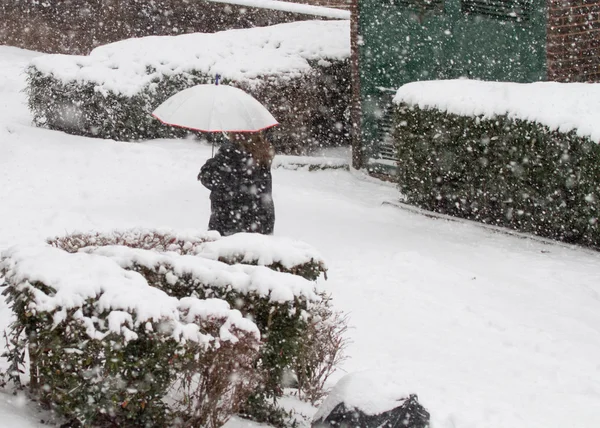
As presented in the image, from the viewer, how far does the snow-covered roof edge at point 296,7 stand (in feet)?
62.5

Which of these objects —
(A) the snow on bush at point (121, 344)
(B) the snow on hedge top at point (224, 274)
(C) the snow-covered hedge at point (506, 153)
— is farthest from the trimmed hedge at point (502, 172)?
(A) the snow on bush at point (121, 344)

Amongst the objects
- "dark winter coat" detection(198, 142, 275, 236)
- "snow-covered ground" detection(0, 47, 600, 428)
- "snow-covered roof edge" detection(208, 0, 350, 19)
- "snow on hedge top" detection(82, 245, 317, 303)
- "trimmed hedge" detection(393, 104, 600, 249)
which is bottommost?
"snow-covered ground" detection(0, 47, 600, 428)

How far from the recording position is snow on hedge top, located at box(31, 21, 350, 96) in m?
13.7

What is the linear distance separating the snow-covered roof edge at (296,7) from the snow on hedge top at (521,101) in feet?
24.7

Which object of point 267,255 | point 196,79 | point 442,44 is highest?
point 442,44

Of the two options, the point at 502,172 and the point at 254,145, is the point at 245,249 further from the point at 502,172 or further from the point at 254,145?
the point at 502,172

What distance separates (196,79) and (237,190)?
7.24 meters

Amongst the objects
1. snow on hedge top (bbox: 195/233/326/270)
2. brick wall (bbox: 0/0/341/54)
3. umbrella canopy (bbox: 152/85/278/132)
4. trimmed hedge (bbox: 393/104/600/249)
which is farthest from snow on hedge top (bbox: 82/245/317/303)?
brick wall (bbox: 0/0/341/54)

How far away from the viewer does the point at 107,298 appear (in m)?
4.42

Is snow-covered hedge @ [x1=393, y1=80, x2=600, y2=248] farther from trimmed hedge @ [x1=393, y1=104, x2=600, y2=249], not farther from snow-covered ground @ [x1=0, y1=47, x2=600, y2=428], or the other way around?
snow-covered ground @ [x1=0, y1=47, x2=600, y2=428]

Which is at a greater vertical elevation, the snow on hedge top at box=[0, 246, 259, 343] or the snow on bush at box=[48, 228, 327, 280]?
the snow on hedge top at box=[0, 246, 259, 343]

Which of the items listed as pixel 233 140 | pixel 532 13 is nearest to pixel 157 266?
pixel 233 140

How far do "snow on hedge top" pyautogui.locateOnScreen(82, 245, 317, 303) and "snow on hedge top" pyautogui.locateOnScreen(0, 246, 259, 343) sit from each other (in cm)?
31

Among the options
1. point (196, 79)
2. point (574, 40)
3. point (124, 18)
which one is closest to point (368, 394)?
point (574, 40)
